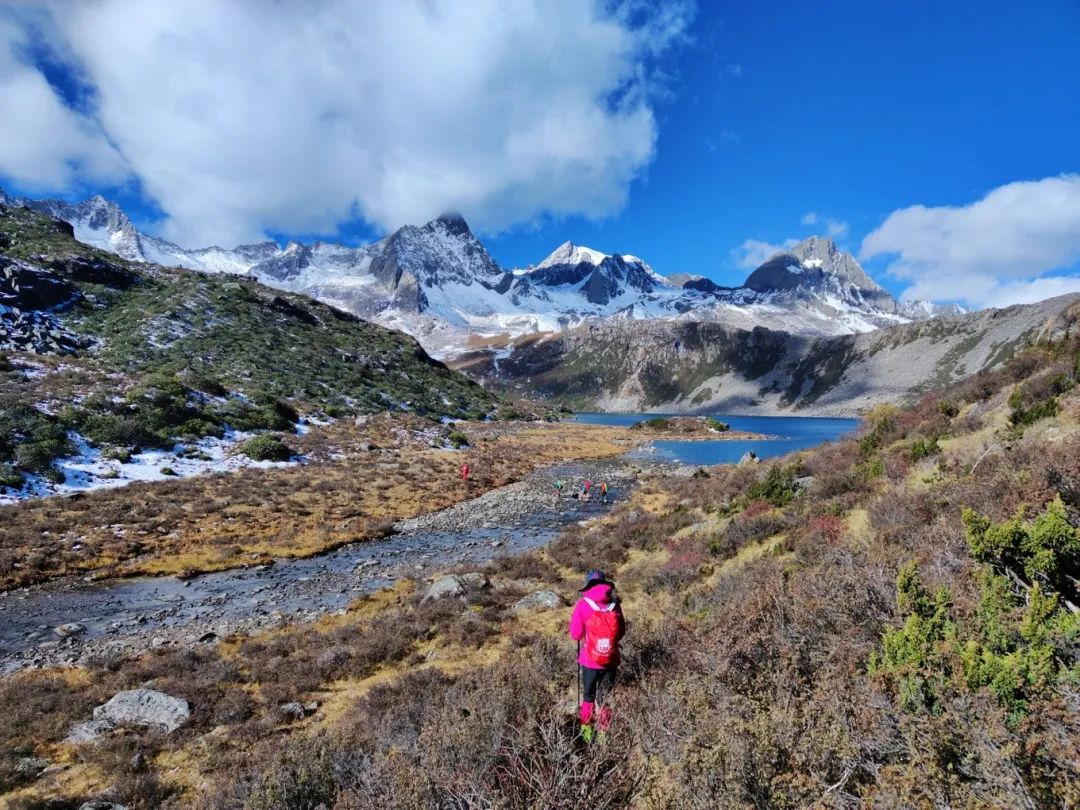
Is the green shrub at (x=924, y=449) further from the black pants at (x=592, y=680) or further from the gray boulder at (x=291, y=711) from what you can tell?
the gray boulder at (x=291, y=711)

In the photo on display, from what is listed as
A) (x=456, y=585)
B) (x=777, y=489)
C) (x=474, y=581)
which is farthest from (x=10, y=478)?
(x=777, y=489)

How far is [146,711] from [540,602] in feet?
28.1

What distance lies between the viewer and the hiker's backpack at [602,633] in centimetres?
643

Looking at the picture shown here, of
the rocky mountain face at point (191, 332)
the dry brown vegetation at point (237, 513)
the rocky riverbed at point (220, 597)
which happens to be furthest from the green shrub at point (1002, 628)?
the rocky mountain face at point (191, 332)

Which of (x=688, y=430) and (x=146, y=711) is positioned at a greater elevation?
(x=688, y=430)

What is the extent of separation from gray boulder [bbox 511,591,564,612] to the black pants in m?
7.19

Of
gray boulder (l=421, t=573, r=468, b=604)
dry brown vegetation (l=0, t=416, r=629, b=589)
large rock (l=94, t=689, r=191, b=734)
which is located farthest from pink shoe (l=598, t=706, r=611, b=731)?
dry brown vegetation (l=0, t=416, r=629, b=589)

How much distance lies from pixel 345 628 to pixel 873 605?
Result: 11.3 meters

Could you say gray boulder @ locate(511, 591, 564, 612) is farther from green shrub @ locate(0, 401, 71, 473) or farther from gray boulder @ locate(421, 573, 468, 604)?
green shrub @ locate(0, 401, 71, 473)

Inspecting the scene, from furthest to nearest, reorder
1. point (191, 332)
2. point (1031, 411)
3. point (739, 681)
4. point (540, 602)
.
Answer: point (191, 332) → point (540, 602) → point (1031, 411) → point (739, 681)

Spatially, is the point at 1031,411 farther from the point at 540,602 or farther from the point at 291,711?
the point at 291,711

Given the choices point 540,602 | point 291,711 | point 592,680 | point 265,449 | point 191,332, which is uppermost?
point 191,332

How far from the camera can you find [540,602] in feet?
45.4

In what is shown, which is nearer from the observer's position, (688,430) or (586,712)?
(586,712)
